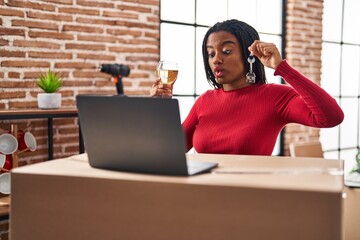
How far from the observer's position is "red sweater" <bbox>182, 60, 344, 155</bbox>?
1505 millimetres

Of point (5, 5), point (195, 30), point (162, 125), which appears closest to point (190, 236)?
point (162, 125)

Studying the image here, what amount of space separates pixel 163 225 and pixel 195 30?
3.54 m

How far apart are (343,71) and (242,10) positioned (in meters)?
1.75

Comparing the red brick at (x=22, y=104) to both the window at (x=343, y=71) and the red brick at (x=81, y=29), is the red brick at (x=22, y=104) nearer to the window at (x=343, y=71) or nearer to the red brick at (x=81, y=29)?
the red brick at (x=81, y=29)

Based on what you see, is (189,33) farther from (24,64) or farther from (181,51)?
(24,64)

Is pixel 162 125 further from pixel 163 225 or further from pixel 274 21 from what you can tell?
pixel 274 21

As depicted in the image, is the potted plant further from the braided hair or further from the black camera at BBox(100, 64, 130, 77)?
the braided hair

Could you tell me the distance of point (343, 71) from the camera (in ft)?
18.9

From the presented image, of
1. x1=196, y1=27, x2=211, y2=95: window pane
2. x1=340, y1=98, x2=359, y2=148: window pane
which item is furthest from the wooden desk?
x1=340, y1=98, x2=359, y2=148: window pane

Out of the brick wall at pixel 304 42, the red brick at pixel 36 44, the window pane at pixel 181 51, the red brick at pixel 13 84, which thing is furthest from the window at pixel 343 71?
the red brick at pixel 13 84

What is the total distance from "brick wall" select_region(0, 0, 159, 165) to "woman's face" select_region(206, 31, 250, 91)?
158cm

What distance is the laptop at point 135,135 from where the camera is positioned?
0.82 m

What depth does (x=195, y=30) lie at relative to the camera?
4.22m

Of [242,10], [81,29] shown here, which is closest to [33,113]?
[81,29]
